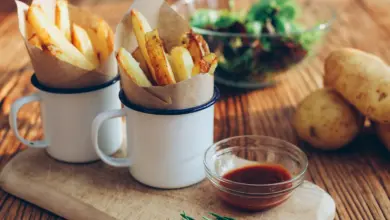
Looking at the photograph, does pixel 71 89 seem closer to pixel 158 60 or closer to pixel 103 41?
pixel 103 41

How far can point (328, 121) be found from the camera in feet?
4.14

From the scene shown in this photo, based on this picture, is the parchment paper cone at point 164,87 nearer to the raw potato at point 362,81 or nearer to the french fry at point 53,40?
the french fry at point 53,40

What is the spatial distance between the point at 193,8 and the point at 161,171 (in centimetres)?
99

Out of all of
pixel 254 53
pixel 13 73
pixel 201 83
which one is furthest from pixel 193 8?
pixel 201 83

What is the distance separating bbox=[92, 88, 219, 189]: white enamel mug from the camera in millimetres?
1045

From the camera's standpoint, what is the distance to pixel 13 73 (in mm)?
1776

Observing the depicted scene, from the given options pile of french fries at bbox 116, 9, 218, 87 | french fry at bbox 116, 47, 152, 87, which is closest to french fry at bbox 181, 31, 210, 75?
pile of french fries at bbox 116, 9, 218, 87

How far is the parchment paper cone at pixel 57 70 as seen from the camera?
1074mm

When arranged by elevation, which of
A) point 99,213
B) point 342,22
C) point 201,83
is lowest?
point 342,22

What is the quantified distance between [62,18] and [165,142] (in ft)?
1.08

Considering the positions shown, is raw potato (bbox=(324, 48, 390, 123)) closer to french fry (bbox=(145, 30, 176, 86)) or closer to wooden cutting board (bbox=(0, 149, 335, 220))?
wooden cutting board (bbox=(0, 149, 335, 220))

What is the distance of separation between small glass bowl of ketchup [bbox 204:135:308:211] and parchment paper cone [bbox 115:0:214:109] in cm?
13

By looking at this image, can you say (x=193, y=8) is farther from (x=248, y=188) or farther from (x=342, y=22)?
(x=248, y=188)

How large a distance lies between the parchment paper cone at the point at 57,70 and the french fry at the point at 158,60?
17 centimetres
